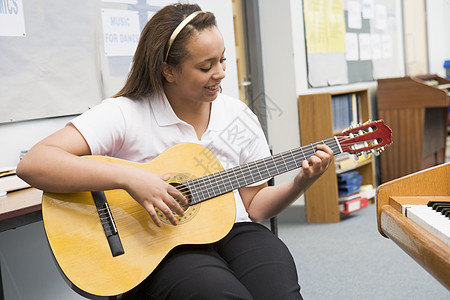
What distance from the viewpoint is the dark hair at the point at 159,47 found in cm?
155

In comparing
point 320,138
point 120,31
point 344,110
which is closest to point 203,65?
point 120,31

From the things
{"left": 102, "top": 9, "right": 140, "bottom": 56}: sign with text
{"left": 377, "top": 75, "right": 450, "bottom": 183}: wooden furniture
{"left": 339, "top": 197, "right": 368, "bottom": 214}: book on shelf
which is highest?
{"left": 102, "top": 9, "right": 140, "bottom": 56}: sign with text

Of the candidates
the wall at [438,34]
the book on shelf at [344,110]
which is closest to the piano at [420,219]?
the book on shelf at [344,110]

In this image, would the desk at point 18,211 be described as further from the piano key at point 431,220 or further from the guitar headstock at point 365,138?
the piano key at point 431,220

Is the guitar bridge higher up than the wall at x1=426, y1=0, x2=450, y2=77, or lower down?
lower down

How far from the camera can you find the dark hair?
1.55m

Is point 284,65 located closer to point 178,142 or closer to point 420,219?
point 178,142

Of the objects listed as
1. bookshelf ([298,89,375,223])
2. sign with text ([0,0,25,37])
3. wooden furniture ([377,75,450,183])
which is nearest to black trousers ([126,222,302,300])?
sign with text ([0,0,25,37])

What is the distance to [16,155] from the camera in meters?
2.10

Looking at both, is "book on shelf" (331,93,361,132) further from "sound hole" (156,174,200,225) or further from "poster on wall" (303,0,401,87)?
"sound hole" (156,174,200,225)

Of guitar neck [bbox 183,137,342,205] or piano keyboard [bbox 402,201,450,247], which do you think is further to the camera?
guitar neck [bbox 183,137,342,205]

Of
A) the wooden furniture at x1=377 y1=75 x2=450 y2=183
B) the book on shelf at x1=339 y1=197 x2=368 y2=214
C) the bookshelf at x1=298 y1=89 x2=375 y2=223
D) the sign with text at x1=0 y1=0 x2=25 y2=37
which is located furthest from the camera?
the wooden furniture at x1=377 y1=75 x2=450 y2=183

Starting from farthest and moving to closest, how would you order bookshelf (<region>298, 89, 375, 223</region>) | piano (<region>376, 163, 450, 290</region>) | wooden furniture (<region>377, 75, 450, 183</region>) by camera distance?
wooden furniture (<region>377, 75, 450, 183</region>)
bookshelf (<region>298, 89, 375, 223</region>)
piano (<region>376, 163, 450, 290</region>)

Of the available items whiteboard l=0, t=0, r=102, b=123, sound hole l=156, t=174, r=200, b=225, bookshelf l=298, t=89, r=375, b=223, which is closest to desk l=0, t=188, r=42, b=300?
sound hole l=156, t=174, r=200, b=225
